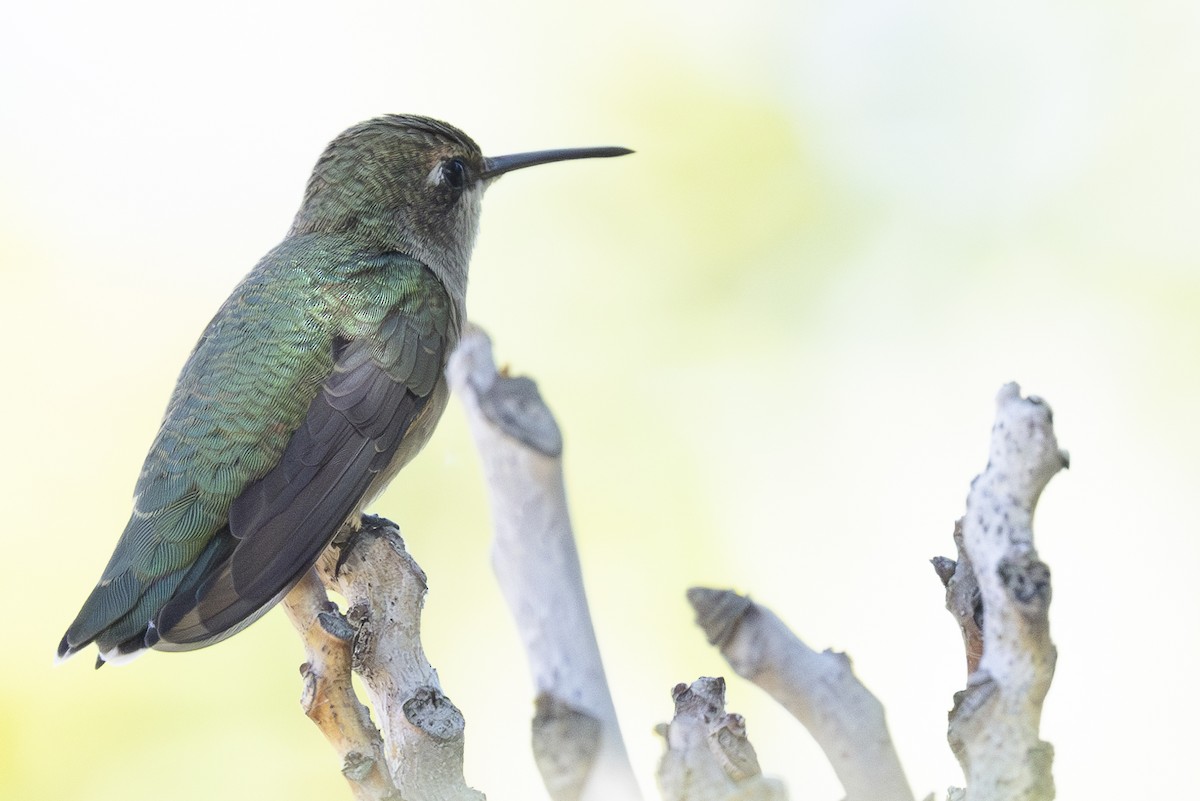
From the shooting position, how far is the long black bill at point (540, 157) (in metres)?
4.62

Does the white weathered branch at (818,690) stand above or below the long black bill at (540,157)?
below

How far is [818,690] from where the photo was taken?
51.6 inches

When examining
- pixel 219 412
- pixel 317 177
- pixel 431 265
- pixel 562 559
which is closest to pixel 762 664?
pixel 562 559

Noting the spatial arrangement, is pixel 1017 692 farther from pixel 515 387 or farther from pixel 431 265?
→ pixel 431 265

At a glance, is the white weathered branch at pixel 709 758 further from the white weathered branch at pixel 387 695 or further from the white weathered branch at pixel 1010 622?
the white weathered branch at pixel 387 695

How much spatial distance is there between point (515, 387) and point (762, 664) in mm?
454

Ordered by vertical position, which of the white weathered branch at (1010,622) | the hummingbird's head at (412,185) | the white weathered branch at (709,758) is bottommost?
the white weathered branch at (709,758)

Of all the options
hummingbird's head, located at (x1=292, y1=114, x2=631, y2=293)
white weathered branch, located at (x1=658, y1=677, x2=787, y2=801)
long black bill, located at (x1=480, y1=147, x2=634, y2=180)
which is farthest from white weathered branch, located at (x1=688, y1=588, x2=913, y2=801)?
long black bill, located at (x1=480, y1=147, x2=634, y2=180)

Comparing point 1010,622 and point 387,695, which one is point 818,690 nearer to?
point 1010,622

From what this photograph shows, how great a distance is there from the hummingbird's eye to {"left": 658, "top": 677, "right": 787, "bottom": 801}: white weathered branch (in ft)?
10.9

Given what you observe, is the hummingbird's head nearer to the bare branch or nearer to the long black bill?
the long black bill

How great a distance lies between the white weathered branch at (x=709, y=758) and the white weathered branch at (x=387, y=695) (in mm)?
772

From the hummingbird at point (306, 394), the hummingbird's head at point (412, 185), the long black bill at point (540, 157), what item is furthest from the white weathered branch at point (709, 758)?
the long black bill at point (540, 157)

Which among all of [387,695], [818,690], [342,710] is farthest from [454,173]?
[818,690]
